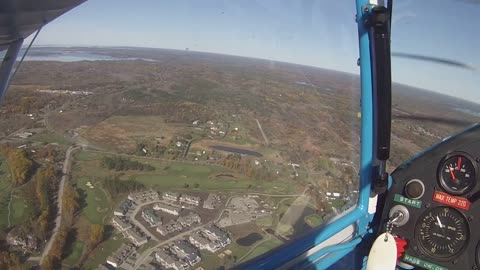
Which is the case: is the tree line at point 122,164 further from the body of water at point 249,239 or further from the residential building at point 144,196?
the body of water at point 249,239

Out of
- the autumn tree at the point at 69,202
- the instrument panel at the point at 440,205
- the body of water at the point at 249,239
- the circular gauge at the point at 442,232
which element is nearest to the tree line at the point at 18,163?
the autumn tree at the point at 69,202

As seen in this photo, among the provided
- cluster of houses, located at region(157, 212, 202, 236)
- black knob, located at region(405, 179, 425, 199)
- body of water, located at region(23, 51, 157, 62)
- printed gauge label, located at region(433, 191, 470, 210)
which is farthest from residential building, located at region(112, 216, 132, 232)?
printed gauge label, located at region(433, 191, 470, 210)

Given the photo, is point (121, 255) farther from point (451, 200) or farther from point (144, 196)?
point (451, 200)

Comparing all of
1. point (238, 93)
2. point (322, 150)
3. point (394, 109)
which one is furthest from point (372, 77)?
point (238, 93)

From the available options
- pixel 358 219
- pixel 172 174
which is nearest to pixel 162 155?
pixel 172 174

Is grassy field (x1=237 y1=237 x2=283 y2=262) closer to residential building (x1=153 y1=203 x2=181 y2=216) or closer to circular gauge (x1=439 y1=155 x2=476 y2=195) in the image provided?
residential building (x1=153 y1=203 x2=181 y2=216)

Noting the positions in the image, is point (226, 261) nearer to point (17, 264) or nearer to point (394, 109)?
point (17, 264)
